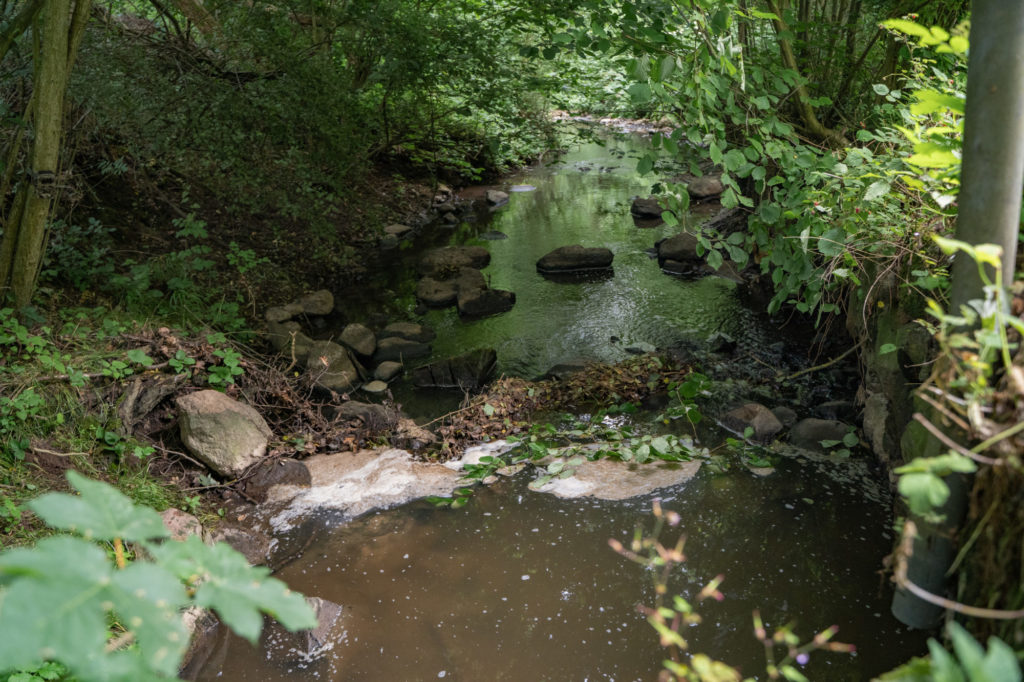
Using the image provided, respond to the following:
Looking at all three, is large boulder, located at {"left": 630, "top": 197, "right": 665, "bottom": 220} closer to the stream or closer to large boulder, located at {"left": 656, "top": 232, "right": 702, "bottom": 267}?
large boulder, located at {"left": 656, "top": 232, "right": 702, "bottom": 267}

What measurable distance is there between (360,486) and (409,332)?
120 inches

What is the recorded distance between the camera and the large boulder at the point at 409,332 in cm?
733

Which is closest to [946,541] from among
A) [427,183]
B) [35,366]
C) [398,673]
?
[398,673]

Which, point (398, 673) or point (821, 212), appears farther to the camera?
point (821, 212)

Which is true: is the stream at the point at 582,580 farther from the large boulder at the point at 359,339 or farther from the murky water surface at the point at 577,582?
A: the large boulder at the point at 359,339

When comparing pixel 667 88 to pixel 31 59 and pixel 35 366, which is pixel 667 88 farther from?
pixel 31 59

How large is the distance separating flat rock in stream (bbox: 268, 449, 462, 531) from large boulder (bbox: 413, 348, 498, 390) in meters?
1.41

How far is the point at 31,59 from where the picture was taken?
554 centimetres

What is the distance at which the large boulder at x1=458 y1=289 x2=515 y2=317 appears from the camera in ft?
26.3

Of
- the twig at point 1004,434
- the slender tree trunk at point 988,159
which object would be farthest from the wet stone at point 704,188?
the twig at point 1004,434

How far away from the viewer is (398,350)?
7016mm

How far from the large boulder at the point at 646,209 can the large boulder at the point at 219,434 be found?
7833mm

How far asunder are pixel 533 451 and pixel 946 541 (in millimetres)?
3334

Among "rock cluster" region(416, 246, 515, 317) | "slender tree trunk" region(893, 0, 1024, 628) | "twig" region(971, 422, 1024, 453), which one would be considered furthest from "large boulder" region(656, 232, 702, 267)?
"twig" region(971, 422, 1024, 453)
